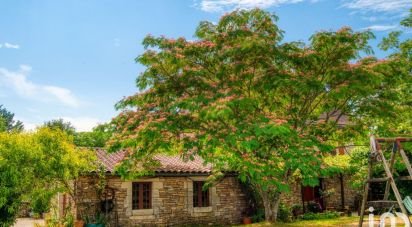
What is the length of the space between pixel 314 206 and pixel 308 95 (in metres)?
10.8

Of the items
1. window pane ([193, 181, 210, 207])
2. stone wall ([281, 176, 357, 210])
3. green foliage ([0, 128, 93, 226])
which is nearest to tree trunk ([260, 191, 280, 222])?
window pane ([193, 181, 210, 207])

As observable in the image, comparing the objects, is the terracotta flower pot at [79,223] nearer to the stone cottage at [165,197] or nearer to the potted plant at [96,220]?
the potted plant at [96,220]

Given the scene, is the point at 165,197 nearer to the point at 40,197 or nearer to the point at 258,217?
the point at 258,217

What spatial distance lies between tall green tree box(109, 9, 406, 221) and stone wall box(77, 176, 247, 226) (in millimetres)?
3774

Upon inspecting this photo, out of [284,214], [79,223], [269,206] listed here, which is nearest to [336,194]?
[284,214]

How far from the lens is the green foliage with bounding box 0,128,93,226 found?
→ 1141 centimetres

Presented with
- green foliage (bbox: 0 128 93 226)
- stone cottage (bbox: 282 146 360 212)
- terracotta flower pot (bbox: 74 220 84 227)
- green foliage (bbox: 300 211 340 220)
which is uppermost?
green foliage (bbox: 0 128 93 226)

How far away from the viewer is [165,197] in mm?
16031

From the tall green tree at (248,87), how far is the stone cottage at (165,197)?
3736mm

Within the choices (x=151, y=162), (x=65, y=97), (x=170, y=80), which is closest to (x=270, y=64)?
(x=170, y=80)

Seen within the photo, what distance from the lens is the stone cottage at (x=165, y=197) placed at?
579 inches

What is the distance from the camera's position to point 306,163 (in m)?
9.17

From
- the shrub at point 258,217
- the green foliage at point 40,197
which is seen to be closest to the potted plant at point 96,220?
the green foliage at point 40,197

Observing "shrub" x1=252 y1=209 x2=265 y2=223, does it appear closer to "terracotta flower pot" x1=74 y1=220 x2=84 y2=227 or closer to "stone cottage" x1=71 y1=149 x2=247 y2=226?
"stone cottage" x1=71 y1=149 x2=247 y2=226
